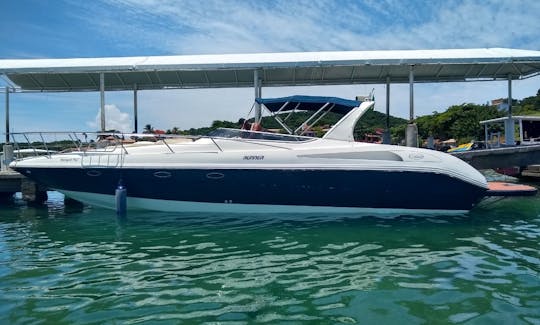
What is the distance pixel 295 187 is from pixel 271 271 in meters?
4.19

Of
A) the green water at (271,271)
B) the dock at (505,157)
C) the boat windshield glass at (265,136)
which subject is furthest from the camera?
the dock at (505,157)

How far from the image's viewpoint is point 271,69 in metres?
14.4

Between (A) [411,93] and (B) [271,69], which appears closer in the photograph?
(A) [411,93]

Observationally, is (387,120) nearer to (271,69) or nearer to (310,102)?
(271,69)

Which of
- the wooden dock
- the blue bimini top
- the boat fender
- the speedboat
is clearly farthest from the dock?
the wooden dock

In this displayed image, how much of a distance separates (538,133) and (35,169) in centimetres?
2301

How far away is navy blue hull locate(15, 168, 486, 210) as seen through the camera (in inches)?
374

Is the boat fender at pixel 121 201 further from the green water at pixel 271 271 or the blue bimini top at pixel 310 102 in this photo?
the blue bimini top at pixel 310 102

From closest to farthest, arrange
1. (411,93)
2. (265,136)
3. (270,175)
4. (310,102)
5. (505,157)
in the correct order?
(270,175), (265,136), (310,102), (411,93), (505,157)

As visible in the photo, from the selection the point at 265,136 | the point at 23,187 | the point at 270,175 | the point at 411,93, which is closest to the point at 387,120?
the point at 411,93

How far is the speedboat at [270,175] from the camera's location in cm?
949

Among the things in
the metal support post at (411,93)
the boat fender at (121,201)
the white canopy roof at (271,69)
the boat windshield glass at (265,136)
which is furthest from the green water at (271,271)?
the white canopy roof at (271,69)

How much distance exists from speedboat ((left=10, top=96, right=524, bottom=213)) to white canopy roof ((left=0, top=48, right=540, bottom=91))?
13.1ft

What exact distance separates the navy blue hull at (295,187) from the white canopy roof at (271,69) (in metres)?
4.76
